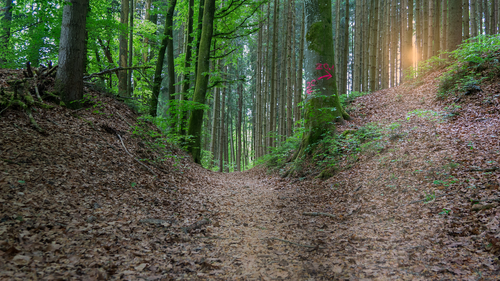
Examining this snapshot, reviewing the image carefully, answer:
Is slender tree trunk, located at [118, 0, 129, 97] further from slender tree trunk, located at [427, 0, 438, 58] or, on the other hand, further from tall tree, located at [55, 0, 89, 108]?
slender tree trunk, located at [427, 0, 438, 58]

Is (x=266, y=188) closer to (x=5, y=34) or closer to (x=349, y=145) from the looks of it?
(x=349, y=145)

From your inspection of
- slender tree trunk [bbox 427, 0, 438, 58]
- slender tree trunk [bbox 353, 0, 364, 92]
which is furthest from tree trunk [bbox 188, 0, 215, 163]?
slender tree trunk [bbox 427, 0, 438, 58]

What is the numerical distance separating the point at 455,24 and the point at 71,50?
12.1 meters

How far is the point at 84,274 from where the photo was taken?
7.22ft

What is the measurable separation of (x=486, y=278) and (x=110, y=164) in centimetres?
548

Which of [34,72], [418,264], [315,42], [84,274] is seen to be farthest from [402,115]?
[34,72]

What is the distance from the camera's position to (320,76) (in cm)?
772

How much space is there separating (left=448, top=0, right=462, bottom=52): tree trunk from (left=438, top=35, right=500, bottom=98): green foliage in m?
1.02

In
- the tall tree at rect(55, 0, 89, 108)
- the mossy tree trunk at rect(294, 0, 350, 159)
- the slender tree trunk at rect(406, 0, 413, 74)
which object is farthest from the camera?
the slender tree trunk at rect(406, 0, 413, 74)

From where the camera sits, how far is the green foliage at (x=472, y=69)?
7.10 meters

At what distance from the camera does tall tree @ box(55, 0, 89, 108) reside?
18.9 ft

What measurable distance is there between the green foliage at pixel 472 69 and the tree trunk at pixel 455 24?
1.02 meters

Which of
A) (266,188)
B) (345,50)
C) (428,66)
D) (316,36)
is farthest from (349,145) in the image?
(345,50)

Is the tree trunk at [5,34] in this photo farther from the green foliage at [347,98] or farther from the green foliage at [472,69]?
the green foliage at [472,69]
